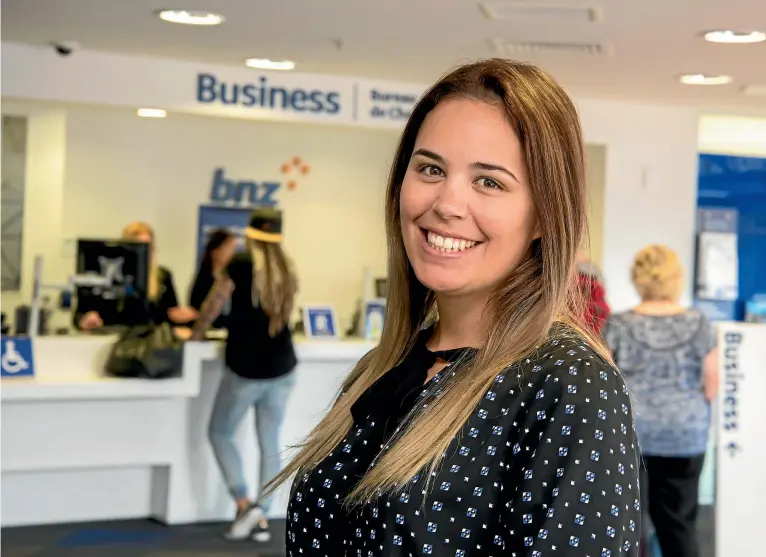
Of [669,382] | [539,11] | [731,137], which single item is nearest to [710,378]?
[669,382]

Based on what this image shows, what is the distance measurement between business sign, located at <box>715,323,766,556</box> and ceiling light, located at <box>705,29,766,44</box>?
124 cm

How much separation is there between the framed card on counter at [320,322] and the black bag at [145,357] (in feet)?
2.91

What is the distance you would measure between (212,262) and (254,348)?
1.78 meters

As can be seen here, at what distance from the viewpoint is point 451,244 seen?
1307mm

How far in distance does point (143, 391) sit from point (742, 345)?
2.84 m

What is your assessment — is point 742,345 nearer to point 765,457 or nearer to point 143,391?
point 765,457

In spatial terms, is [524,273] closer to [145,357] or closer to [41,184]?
[145,357]

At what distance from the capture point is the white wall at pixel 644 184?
7340mm

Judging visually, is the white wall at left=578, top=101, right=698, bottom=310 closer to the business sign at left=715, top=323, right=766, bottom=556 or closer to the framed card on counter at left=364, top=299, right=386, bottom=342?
the framed card on counter at left=364, top=299, right=386, bottom=342

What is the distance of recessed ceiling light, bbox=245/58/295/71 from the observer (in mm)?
6121

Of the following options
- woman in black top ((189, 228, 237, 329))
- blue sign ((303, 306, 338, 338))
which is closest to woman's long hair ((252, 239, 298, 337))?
blue sign ((303, 306, 338, 338))

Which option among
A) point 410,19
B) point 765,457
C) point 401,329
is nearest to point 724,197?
point 765,457

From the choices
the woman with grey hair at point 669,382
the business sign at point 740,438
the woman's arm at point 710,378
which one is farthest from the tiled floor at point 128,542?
the woman's arm at point 710,378

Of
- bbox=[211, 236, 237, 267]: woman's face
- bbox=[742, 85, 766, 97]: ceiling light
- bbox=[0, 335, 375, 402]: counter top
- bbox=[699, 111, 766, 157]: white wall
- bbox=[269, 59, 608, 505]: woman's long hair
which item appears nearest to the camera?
bbox=[269, 59, 608, 505]: woman's long hair
